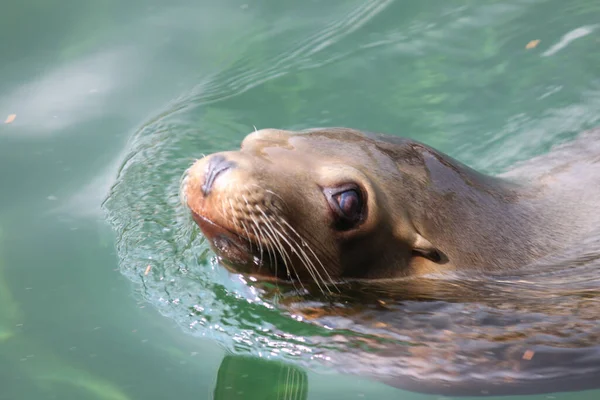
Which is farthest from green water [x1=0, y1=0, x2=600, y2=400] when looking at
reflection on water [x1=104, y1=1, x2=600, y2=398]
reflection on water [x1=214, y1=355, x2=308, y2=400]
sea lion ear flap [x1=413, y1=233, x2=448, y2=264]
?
sea lion ear flap [x1=413, y1=233, x2=448, y2=264]

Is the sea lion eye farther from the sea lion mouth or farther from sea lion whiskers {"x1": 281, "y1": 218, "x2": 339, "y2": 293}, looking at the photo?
the sea lion mouth

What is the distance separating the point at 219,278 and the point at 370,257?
1040mm

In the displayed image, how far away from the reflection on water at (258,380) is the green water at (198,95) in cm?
Result: 60

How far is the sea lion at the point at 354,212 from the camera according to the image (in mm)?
4605

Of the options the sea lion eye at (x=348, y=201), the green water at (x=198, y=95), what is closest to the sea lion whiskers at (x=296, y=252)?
the sea lion eye at (x=348, y=201)

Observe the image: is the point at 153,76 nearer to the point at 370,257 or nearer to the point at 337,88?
the point at 337,88

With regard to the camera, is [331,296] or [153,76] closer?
[331,296]

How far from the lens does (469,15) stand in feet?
29.6

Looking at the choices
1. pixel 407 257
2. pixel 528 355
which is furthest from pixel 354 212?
pixel 528 355

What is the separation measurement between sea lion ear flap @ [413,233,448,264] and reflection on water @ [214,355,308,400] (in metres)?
0.94

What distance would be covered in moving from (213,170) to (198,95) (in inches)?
143

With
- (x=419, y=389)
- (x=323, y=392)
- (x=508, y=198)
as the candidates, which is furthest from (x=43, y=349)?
(x=508, y=198)

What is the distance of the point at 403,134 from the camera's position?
308 inches

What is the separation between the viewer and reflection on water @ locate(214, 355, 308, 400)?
4.69 meters
